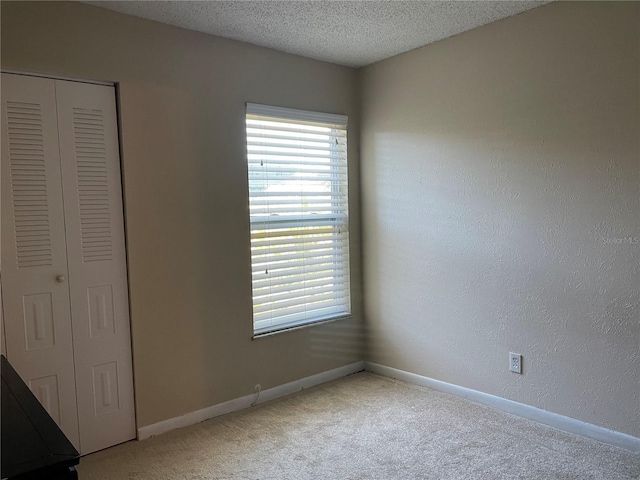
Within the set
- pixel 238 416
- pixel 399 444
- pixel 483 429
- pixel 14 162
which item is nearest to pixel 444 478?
pixel 399 444

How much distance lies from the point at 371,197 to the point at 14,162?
94.9 inches

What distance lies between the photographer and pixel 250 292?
10.8 ft

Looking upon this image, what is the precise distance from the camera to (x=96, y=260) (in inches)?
105

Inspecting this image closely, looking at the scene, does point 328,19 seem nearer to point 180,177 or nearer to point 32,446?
point 180,177

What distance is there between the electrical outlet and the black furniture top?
2579 mm

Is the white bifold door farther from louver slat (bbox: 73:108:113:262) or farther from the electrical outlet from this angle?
the electrical outlet

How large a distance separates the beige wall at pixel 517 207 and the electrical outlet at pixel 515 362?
1.7 inches

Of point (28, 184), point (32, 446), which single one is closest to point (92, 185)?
point (28, 184)

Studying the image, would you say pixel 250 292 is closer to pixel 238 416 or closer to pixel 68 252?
pixel 238 416

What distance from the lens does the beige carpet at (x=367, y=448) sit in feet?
7.85

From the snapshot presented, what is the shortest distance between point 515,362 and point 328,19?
238 centimetres

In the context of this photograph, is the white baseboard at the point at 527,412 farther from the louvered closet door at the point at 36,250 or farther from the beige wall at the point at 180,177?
the louvered closet door at the point at 36,250

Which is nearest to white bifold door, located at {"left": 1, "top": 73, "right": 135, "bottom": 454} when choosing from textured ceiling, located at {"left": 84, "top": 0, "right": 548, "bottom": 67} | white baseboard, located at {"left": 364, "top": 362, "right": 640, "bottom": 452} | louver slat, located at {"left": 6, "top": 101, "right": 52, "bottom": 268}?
louver slat, located at {"left": 6, "top": 101, "right": 52, "bottom": 268}

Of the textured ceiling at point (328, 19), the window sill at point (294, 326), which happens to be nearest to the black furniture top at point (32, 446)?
the window sill at point (294, 326)
